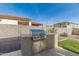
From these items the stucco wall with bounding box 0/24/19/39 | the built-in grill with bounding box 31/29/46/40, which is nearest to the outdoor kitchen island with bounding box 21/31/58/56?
the built-in grill with bounding box 31/29/46/40

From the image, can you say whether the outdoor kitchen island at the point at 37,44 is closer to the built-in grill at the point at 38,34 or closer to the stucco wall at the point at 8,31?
the built-in grill at the point at 38,34

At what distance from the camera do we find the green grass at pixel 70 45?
254 cm

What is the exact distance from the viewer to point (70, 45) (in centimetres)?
257

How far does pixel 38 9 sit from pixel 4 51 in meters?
1.15

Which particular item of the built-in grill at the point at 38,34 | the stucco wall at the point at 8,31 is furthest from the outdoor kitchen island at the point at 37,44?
the stucco wall at the point at 8,31

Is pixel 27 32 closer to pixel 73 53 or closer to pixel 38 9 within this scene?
pixel 38 9

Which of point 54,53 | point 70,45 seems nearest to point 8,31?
point 54,53

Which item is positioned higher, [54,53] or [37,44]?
[37,44]

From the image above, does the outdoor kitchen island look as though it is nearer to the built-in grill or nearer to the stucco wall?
the built-in grill

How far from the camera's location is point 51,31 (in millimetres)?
2574

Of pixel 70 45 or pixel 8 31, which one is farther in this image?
pixel 70 45

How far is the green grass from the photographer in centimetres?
254

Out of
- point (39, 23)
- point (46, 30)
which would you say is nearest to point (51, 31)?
point (46, 30)

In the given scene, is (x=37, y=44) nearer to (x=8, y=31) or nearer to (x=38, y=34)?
(x=38, y=34)
